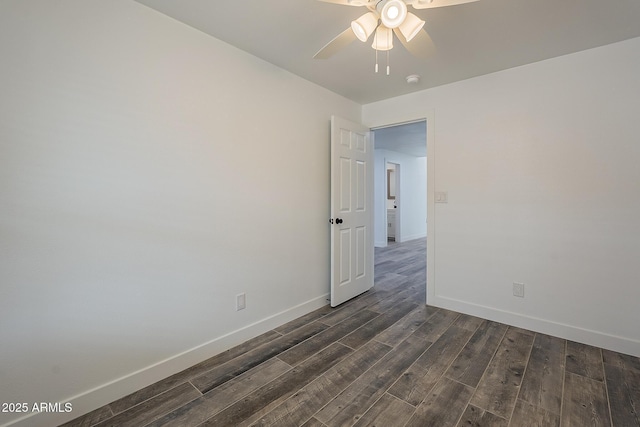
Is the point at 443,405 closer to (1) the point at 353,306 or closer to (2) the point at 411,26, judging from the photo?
(1) the point at 353,306

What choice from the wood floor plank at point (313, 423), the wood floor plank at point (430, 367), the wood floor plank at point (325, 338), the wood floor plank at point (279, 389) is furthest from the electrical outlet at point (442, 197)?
the wood floor plank at point (313, 423)

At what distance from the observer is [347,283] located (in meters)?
3.17

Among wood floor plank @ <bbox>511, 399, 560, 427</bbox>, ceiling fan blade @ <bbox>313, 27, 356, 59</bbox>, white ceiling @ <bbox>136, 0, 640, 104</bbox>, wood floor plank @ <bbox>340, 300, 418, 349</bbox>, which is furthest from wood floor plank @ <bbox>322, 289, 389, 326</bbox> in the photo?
white ceiling @ <bbox>136, 0, 640, 104</bbox>

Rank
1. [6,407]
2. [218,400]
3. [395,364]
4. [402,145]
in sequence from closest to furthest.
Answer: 1. [6,407]
2. [218,400]
3. [395,364]
4. [402,145]

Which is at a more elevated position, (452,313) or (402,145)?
(402,145)

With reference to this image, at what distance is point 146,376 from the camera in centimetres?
176

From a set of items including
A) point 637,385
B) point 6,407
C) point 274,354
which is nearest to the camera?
point 6,407

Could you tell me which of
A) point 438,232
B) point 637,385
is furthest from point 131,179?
point 637,385

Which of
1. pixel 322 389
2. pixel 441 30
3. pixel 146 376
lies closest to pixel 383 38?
pixel 441 30

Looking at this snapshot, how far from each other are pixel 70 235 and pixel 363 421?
1875 mm

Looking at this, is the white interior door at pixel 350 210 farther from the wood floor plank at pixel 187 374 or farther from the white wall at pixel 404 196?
the white wall at pixel 404 196

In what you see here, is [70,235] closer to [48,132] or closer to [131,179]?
[131,179]

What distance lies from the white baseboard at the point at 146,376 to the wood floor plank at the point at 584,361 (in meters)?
2.27

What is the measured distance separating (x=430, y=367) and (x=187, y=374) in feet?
5.56
